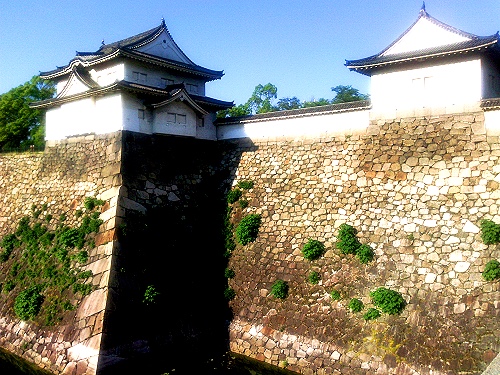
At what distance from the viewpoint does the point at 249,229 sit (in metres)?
18.1

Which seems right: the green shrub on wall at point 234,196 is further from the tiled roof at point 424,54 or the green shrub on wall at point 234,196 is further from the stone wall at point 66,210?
the tiled roof at point 424,54

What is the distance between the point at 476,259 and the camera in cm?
1368

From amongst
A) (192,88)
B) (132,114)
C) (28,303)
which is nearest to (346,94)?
(192,88)

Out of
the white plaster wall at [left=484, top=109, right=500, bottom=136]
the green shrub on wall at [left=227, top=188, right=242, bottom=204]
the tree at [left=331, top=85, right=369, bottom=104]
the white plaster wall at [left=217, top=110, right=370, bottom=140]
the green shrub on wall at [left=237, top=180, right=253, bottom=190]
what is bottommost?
the green shrub on wall at [left=227, top=188, right=242, bottom=204]

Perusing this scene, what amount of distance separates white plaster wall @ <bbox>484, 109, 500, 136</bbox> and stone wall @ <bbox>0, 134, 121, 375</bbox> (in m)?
12.3

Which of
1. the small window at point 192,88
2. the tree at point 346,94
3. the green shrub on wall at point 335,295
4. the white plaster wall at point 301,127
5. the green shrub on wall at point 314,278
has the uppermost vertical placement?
the tree at point 346,94

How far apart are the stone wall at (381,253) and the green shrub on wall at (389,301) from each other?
0.65ft

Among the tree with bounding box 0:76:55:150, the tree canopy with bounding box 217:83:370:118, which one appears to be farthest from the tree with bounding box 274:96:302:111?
the tree with bounding box 0:76:55:150

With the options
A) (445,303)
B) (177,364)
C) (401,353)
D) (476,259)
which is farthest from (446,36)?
(177,364)

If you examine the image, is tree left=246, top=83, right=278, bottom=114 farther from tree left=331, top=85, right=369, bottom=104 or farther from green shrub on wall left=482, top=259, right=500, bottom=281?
green shrub on wall left=482, top=259, right=500, bottom=281

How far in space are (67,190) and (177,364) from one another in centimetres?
813

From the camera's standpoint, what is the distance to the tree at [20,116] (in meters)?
30.7

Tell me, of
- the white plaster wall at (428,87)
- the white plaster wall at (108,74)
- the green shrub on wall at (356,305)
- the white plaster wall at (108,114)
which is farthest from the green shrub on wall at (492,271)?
the white plaster wall at (108,74)

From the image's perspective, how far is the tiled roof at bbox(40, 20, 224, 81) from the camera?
18547 millimetres
